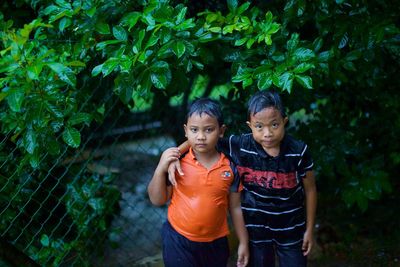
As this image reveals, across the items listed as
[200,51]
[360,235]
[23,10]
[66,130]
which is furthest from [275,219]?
[23,10]

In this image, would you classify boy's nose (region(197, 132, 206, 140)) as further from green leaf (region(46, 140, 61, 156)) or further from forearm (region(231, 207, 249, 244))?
green leaf (region(46, 140, 61, 156))

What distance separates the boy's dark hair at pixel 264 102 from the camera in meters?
2.49

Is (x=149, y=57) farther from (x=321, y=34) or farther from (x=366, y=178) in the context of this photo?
(x=366, y=178)

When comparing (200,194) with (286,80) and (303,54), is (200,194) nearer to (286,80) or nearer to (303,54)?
(286,80)

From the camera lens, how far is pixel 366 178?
352 centimetres

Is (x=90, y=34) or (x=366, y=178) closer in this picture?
(x=90, y=34)

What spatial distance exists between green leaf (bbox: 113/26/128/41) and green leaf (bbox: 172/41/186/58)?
0.83ft

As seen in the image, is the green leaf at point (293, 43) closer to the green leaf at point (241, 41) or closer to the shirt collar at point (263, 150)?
the green leaf at point (241, 41)

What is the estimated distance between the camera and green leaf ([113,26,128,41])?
2504mm

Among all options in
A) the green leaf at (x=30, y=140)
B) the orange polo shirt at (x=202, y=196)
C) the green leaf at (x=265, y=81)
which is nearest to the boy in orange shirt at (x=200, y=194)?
the orange polo shirt at (x=202, y=196)

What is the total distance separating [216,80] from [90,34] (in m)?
1.55

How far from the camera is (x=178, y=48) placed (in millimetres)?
2373

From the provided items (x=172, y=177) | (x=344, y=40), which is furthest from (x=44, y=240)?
(x=344, y=40)

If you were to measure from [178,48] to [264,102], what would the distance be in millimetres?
440
